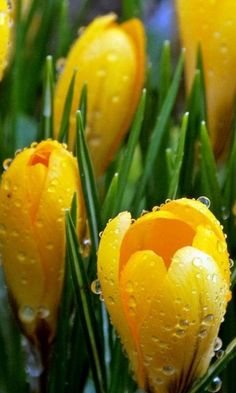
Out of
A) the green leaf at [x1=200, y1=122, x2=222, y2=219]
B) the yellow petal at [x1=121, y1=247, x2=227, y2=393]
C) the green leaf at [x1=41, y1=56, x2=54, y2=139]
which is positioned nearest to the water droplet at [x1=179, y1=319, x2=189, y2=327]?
the yellow petal at [x1=121, y1=247, x2=227, y2=393]

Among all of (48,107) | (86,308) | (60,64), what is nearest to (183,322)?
(86,308)

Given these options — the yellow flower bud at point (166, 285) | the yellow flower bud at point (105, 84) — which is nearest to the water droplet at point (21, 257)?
the yellow flower bud at point (166, 285)

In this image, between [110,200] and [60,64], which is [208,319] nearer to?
[110,200]

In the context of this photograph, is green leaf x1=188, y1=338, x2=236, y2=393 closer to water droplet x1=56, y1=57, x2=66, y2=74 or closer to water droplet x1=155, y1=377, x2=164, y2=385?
water droplet x1=155, y1=377, x2=164, y2=385

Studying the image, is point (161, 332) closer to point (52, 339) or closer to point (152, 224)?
point (152, 224)

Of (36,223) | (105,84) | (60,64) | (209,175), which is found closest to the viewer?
(36,223)

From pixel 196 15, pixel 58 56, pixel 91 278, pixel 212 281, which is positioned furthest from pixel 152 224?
pixel 58 56
